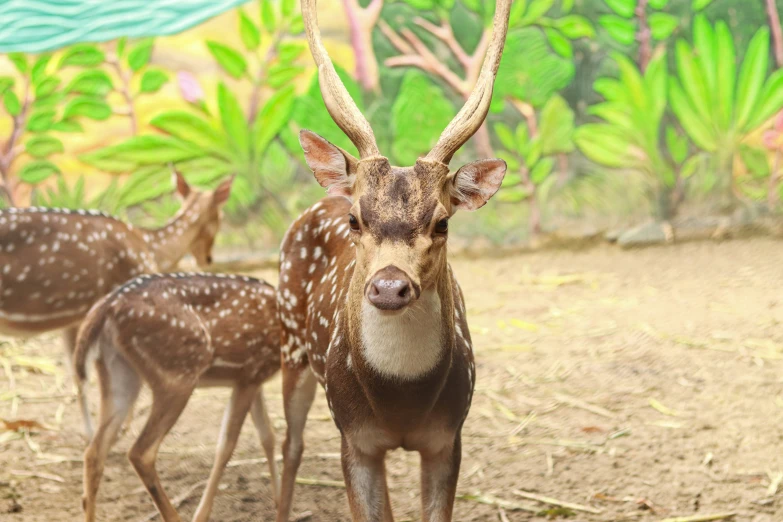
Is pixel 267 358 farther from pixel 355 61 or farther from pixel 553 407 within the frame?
pixel 355 61

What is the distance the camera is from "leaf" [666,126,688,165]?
7863mm

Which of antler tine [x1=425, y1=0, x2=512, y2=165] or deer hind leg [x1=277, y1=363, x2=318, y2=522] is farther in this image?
deer hind leg [x1=277, y1=363, x2=318, y2=522]

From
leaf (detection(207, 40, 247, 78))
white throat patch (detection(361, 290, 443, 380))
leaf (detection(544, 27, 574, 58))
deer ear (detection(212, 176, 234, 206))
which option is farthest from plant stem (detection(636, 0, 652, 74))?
white throat patch (detection(361, 290, 443, 380))

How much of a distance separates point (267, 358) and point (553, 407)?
162cm

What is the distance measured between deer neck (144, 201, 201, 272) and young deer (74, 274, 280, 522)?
1323 millimetres

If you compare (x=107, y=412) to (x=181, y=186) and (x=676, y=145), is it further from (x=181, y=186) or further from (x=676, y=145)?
(x=676, y=145)

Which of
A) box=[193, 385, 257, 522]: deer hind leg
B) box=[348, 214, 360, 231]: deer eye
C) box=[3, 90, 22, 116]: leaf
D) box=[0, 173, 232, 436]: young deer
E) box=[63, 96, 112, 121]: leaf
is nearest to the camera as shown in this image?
box=[348, 214, 360, 231]: deer eye

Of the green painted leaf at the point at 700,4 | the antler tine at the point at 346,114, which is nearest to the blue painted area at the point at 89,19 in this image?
the green painted leaf at the point at 700,4

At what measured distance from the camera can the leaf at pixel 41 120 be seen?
7656 millimetres

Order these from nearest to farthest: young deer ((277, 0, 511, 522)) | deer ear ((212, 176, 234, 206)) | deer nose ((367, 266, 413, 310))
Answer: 1. deer nose ((367, 266, 413, 310))
2. young deer ((277, 0, 511, 522))
3. deer ear ((212, 176, 234, 206))

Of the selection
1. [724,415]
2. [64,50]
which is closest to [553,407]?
[724,415]

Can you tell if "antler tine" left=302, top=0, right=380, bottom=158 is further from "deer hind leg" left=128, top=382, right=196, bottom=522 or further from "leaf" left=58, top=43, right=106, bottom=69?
"leaf" left=58, top=43, right=106, bottom=69

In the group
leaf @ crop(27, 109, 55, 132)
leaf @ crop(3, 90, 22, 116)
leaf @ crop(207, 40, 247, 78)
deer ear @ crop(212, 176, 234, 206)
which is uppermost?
leaf @ crop(207, 40, 247, 78)

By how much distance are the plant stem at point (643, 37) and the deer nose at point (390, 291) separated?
6206 mm
